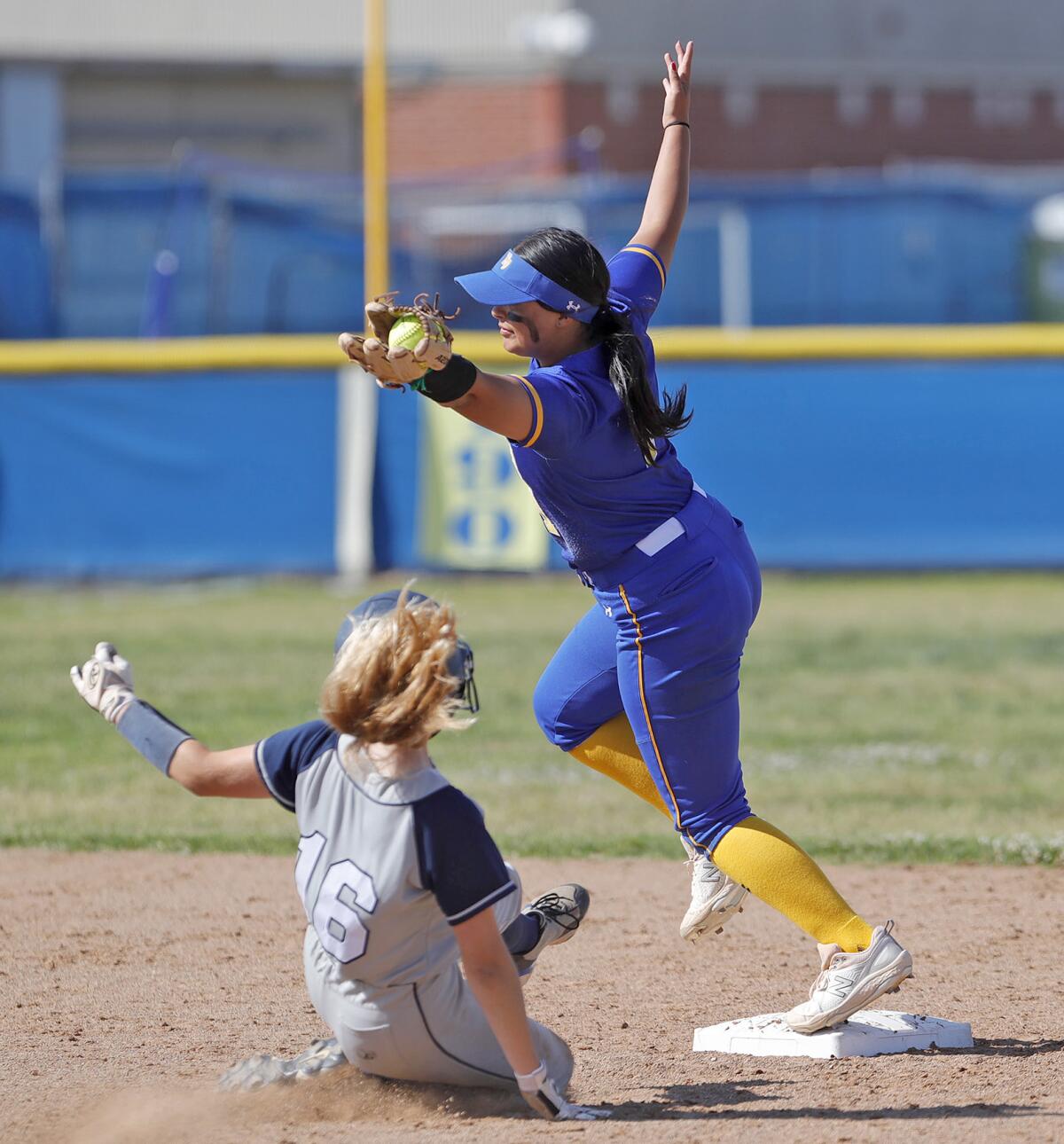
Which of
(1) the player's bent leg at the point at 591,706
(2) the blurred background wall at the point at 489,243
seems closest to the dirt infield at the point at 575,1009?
(1) the player's bent leg at the point at 591,706

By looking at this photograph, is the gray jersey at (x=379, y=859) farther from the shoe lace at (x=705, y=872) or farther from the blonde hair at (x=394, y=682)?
the shoe lace at (x=705, y=872)

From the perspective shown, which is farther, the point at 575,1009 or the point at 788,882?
the point at 575,1009

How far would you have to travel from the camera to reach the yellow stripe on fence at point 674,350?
13.8 meters

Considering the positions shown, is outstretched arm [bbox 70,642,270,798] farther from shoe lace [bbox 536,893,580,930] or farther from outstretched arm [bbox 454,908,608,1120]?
shoe lace [bbox 536,893,580,930]

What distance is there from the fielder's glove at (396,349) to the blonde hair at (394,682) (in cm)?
48

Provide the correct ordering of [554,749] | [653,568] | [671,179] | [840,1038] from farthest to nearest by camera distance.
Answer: [554,749] < [671,179] < [840,1038] < [653,568]

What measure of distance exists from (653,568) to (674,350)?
9.99m

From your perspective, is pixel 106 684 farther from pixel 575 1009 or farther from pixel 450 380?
pixel 575 1009

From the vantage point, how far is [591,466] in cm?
395

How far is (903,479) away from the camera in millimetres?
13812

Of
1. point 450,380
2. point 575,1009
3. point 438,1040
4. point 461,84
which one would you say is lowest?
point 575,1009

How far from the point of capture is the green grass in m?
7.11

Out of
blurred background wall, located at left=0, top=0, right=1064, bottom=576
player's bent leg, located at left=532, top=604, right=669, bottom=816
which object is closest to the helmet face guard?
player's bent leg, located at left=532, top=604, right=669, bottom=816

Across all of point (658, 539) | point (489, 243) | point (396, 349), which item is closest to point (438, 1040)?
point (658, 539)
